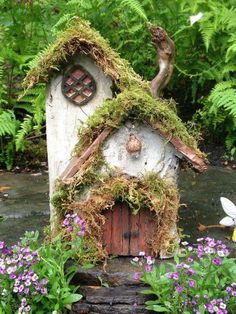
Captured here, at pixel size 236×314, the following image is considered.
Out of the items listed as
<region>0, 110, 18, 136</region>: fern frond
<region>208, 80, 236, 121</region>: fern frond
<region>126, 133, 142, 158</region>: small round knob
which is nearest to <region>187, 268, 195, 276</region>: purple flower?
<region>126, 133, 142, 158</region>: small round knob

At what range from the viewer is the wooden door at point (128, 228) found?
3881 millimetres

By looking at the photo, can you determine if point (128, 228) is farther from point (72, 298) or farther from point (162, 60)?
point (162, 60)

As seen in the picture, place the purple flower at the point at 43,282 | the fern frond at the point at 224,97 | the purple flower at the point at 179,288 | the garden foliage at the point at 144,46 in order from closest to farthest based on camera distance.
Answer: the purple flower at the point at 179,288 → the purple flower at the point at 43,282 → the fern frond at the point at 224,97 → the garden foliage at the point at 144,46

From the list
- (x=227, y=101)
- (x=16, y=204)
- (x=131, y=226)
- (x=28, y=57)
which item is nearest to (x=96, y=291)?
(x=131, y=226)

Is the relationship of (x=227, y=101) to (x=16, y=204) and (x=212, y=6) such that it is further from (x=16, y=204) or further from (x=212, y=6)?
(x=16, y=204)

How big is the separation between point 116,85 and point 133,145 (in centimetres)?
40

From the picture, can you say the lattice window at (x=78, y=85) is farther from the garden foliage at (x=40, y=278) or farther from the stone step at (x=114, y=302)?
the stone step at (x=114, y=302)

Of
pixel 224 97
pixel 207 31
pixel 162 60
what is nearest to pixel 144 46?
pixel 207 31

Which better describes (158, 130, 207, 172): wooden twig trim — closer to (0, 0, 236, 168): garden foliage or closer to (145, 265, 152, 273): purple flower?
(145, 265, 152, 273): purple flower

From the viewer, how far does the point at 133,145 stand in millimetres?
3695

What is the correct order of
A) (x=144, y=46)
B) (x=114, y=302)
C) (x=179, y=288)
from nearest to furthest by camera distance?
1. (x=179, y=288)
2. (x=114, y=302)
3. (x=144, y=46)

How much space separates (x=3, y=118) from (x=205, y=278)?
3341mm

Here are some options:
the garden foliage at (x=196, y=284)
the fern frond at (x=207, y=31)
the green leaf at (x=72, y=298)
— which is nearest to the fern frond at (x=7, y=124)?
the fern frond at (x=207, y=31)

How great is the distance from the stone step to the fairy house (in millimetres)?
253
